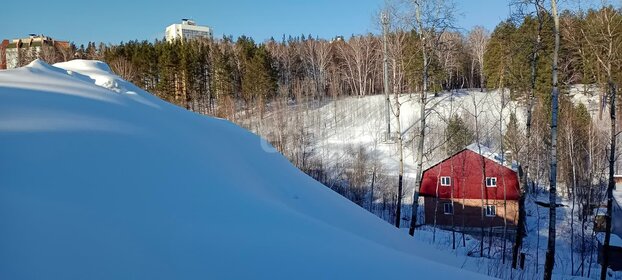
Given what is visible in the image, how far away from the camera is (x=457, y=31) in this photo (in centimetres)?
994

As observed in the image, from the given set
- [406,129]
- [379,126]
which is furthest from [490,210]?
[379,126]

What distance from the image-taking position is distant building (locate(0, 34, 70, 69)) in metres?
30.5

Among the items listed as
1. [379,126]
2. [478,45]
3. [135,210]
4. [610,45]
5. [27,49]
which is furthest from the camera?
[478,45]

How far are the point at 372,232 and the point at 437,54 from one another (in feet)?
24.0

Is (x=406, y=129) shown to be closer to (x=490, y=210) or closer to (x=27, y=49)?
(x=490, y=210)

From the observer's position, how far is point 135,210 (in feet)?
7.43

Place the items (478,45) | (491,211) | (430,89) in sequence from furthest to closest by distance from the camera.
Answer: (478,45) < (491,211) < (430,89)

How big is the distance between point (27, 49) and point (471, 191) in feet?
122

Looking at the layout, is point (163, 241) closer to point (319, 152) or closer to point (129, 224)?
point (129, 224)

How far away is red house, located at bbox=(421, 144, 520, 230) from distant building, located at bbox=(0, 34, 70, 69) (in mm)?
29251

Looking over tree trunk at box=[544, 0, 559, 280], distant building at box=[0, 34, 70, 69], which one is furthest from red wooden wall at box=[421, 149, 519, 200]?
distant building at box=[0, 34, 70, 69]

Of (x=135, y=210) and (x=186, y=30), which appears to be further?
(x=186, y=30)

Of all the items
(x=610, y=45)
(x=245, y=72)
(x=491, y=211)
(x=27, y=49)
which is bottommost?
(x=491, y=211)

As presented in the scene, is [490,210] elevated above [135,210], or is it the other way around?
[135,210]
